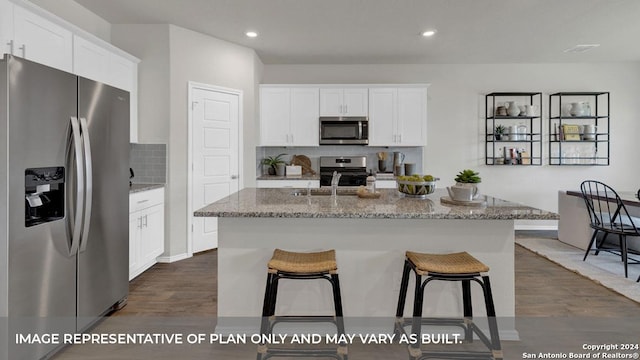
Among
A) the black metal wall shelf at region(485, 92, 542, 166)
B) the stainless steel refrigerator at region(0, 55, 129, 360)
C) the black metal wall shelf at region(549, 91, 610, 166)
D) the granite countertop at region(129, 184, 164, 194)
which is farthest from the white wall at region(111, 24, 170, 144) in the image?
the black metal wall shelf at region(549, 91, 610, 166)

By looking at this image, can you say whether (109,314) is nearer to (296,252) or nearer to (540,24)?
(296,252)

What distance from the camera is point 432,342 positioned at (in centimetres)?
219

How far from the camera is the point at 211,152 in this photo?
4254 millimetres

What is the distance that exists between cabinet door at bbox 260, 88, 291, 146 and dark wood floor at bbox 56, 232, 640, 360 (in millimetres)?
2138

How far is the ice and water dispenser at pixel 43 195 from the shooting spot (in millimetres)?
1797

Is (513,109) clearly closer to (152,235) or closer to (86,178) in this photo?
(152,235)

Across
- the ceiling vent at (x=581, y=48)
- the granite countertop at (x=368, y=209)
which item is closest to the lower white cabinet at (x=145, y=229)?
the granite countertop at (x=368, y=209)

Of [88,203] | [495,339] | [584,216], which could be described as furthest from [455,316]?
[584,216]

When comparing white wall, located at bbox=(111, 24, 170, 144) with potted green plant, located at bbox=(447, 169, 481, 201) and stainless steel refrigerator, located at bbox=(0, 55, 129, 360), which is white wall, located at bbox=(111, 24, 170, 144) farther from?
potted green plant, located at bbox=(447, 169, 481, 201)

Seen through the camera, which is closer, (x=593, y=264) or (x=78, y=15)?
(x=78, y=15)

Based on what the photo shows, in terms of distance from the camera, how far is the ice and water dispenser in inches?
70.7

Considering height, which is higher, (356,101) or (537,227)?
(356,101)

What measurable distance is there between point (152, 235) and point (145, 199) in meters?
0.42

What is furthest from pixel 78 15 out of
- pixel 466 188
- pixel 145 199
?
pixel 466 188
